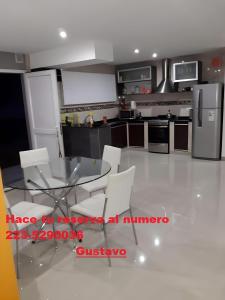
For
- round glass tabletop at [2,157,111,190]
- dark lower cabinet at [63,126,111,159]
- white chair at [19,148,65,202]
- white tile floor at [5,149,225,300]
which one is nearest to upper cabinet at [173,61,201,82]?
dark lower cabinet at [63,126,111,159]

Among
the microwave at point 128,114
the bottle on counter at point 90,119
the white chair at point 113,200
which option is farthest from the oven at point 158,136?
the white chair at point 113,200

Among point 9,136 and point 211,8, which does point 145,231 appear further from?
point 9,136

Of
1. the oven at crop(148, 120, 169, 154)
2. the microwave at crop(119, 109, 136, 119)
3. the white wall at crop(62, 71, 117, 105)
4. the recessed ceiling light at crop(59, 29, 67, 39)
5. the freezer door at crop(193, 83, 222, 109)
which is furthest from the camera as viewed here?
the microwave at crop(119, 109, 136, 119)

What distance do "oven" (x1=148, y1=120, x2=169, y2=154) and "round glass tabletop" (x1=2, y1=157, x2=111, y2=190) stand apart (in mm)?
3309

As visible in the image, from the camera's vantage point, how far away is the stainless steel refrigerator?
530cm

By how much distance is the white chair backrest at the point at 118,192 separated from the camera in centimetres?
222

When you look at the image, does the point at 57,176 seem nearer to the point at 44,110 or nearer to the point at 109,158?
the point at 109,158

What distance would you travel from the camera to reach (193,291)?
1.99 meters

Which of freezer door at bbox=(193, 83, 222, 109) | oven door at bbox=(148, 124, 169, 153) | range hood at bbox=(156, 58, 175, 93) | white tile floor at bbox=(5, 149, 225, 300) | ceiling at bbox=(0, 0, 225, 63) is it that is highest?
ceiling at bbox=(0, 0, 225, 63)

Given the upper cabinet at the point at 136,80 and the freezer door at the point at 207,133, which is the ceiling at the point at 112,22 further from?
the upper cabinet at the point at 136,80

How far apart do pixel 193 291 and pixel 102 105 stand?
5.67 m

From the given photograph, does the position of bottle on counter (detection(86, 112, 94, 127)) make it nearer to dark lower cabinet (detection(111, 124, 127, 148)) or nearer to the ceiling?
dark lower cabinet (detection(111, 124, 127, 148))

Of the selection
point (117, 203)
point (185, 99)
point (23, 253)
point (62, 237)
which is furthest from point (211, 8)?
point (185, 99)

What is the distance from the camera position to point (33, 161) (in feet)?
11.7
